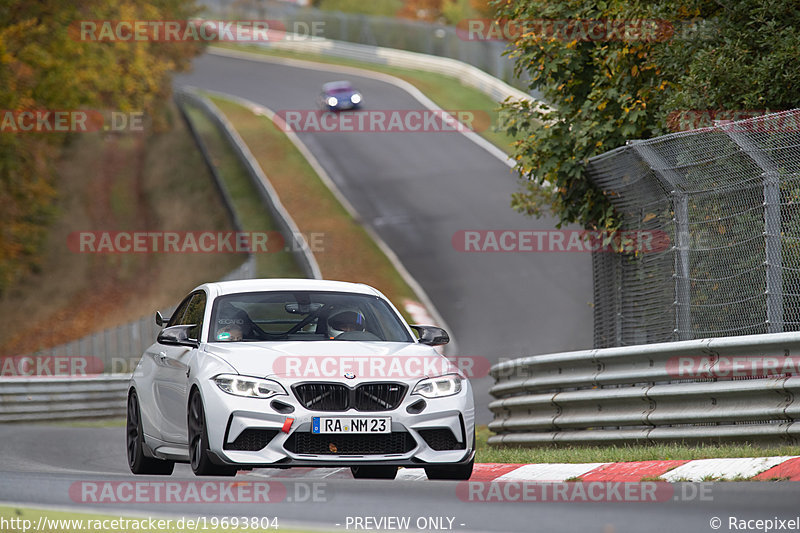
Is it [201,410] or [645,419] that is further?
[645,419]

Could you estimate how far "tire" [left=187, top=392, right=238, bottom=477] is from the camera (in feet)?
30.6

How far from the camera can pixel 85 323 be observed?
42.2 meters

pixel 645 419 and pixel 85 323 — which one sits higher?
pixel 85 323

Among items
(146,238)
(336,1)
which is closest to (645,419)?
(146,238)

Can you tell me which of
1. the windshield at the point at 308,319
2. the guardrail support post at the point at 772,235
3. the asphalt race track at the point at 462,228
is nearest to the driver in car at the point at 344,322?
the windshield at the point at 308,319

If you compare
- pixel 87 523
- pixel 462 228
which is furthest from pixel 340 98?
pixel 87 523

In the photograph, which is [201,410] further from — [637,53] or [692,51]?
[637,53]

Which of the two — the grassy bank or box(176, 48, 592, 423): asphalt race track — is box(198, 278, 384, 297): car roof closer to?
box(176, 48, 592, 423): asphalt race track

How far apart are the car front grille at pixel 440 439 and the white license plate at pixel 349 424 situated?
314mm

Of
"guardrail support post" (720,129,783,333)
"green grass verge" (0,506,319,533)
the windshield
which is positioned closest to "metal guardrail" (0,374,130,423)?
the windshield

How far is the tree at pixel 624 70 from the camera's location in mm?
13453

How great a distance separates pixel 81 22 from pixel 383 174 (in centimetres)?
1038

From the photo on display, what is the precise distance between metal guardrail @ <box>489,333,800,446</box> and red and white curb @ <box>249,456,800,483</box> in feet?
2.30

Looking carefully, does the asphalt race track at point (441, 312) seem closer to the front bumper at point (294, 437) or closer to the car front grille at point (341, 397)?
the front bumper at point (294, 437)
